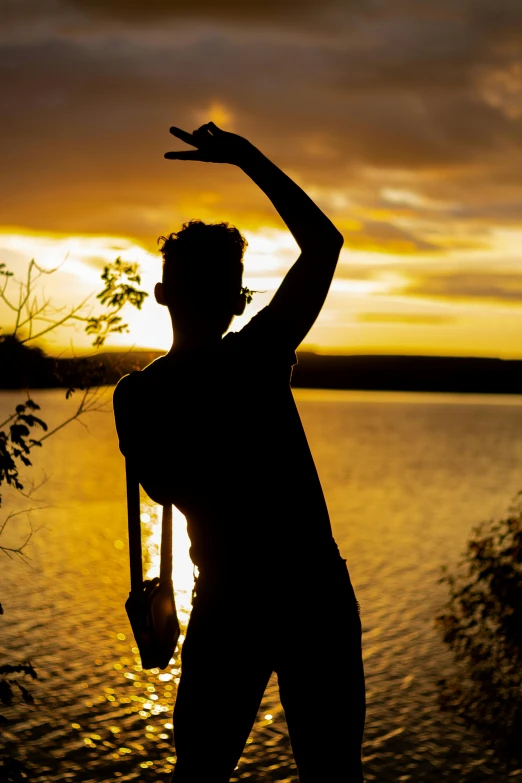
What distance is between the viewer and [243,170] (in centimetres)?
236

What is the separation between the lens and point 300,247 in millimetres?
2289

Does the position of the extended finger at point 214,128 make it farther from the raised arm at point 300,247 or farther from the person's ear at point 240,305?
the person's ear at point 240,305

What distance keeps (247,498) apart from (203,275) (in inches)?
23.9

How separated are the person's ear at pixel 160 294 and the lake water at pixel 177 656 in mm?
860

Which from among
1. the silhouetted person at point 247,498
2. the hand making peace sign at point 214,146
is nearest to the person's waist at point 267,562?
the silhouetted person at point 247,498

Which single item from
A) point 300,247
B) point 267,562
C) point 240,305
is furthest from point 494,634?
point 300,247

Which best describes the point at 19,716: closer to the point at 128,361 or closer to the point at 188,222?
the point at 128,361

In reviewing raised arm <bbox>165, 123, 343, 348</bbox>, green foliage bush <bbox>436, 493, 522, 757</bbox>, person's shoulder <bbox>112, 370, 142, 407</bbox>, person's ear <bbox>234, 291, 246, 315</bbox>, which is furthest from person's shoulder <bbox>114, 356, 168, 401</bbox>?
green foliage bush <bbox>436, 493, 522, 757</bbox>

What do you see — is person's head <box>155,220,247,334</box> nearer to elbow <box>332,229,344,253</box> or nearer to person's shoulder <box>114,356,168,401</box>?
person's shoulder <box>114,356,168,401</box>

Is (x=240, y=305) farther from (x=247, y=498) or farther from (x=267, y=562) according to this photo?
(x=267, y=562)

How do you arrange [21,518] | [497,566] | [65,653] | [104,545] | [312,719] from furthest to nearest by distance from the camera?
[21,518], [104,545], [65,653], [497,566], [312,719]

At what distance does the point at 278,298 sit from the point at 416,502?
66592mm

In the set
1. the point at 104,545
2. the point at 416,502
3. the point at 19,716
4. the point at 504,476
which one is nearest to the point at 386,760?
the point at 19,716

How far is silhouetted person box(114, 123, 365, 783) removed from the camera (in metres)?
2.26
